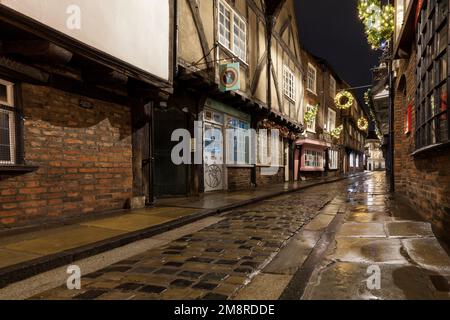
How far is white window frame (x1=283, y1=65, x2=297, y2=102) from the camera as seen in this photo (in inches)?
714

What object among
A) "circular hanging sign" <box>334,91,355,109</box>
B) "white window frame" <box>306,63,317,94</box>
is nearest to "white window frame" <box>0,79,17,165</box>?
"circular hanging sign" <box>334,91,355,109</box>

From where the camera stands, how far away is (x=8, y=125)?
5.16 m

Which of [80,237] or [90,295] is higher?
[80,237]

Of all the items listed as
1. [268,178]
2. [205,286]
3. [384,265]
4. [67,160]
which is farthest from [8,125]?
[268,178]

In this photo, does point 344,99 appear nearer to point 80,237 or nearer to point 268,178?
point 268,178

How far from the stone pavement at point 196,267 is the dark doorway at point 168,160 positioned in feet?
14.1

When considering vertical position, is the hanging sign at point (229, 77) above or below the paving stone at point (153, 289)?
above

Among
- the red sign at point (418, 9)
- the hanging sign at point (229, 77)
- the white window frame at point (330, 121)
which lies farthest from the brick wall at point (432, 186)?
the white window frame at point (330, 121)

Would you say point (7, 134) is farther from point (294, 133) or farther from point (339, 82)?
point (339, 82)

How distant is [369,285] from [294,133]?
714 inches

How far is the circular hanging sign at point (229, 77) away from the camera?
10.7 m

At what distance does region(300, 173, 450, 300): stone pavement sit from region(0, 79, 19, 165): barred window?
4.86 m

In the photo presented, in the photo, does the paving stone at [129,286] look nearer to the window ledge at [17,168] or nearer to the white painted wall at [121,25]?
the window ledge at [17,168]

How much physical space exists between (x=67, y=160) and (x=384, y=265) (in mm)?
5461
